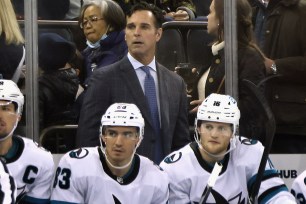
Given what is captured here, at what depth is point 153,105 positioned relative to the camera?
Answer: 7168 millimetres

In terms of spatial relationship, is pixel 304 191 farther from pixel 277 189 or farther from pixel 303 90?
pixel 303 90

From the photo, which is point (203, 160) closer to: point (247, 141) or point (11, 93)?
point (247, 141)

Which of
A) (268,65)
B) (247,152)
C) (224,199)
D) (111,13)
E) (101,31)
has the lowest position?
(224,199)

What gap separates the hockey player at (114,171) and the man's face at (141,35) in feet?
1.61

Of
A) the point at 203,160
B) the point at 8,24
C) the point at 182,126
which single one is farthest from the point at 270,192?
the point at 8,24

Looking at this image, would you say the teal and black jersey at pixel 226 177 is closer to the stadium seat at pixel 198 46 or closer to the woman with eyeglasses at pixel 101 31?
the stadium seat at pixel 198 46

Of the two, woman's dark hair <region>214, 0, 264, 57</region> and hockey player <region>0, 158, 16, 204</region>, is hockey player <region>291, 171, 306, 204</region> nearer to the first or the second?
woman's dark hair <region>214, 0, 264, 57</region>

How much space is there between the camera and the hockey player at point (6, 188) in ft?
19.2

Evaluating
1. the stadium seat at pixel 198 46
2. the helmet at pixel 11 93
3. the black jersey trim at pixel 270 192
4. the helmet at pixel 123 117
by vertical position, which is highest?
the stadium seat at pixel 198 46

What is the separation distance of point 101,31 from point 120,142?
93cm

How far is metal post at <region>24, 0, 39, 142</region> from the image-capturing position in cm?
721

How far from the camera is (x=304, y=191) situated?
683 cm

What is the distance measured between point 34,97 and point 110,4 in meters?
0.69

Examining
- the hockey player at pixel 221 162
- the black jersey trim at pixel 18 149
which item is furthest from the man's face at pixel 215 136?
the black jersey trim at pixel 18 149
